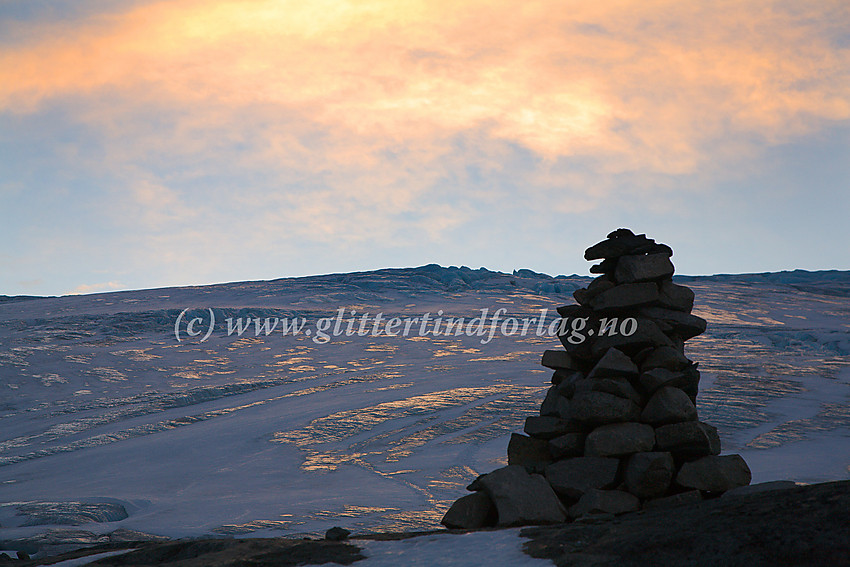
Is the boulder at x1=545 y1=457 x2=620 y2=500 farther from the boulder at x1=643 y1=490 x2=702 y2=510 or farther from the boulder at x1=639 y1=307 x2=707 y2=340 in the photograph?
the boulder at x1=639 y1=307 x2=707 y2=340

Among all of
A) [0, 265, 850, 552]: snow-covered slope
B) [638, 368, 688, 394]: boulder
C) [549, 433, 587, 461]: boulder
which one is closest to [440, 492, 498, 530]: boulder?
[549, 433, 587, 461]: boulder

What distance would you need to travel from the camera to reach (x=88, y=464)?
1312cm

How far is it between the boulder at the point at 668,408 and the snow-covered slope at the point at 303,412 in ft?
10.3

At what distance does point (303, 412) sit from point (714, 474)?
474 inches

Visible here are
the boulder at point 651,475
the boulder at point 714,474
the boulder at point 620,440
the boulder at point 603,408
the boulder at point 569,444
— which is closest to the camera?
the boulder at point 714,474

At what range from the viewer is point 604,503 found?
6.20 meters

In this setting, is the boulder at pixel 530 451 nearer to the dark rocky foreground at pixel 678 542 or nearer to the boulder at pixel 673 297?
the boulder at pixel 673 297

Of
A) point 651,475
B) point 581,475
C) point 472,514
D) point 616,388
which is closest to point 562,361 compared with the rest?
point 616,388

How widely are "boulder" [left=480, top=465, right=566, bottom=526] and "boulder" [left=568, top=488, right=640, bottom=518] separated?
16cm

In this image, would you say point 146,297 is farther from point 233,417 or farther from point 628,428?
point 628,428

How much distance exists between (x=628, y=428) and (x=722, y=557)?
126 inches

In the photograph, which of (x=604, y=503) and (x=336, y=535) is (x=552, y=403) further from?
(x=336, y=535)

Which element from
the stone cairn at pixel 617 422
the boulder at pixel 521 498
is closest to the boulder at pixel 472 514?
the stone cairn at pixel 617 422

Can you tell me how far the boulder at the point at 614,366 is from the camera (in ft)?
23.6
